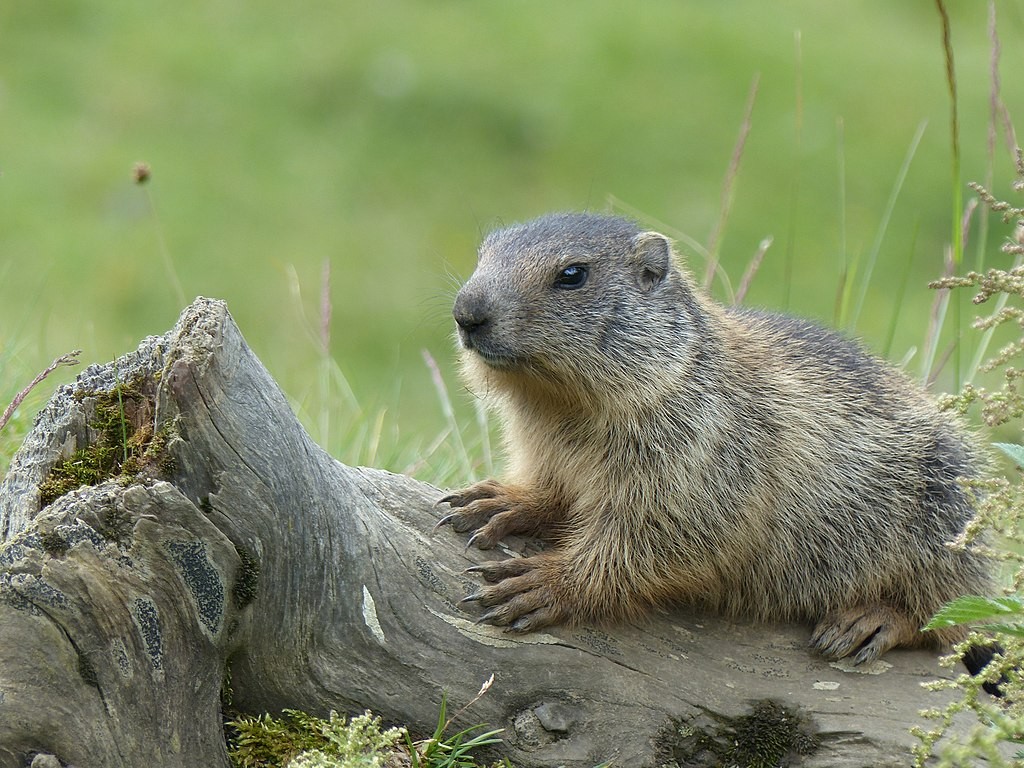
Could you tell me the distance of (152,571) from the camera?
3541 millimetres

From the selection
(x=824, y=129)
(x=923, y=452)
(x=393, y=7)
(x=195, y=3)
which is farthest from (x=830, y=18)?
(x=923, y=452)

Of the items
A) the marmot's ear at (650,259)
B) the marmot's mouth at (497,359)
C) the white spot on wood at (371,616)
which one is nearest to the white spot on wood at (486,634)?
the white spot on wood at (371,616)

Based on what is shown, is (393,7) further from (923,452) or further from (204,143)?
(923,452)

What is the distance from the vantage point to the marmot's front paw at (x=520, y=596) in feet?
14.5

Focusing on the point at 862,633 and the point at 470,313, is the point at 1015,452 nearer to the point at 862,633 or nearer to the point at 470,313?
the point at 862,633

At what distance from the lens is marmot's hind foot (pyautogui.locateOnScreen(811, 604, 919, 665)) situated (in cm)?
489

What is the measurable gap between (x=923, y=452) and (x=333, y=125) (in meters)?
11.3

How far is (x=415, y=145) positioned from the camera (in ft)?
50.2

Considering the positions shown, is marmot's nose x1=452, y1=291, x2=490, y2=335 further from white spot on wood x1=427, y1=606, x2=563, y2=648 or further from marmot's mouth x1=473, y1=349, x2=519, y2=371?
white spot on wood x1=427, y1=606, x2=563, y2=648

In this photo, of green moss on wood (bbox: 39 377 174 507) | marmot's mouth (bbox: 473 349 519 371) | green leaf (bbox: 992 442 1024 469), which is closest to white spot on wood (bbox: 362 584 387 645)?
green moss on wood (bbox: 39 377 174 507)

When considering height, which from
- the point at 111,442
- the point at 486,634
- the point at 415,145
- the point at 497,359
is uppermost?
the point at 415,145

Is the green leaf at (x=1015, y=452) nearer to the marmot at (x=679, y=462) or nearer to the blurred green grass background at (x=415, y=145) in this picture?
the marmot at (x=679, y=462)

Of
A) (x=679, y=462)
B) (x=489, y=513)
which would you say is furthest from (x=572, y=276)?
(x=489, y=513)

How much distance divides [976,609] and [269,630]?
2116 mm
